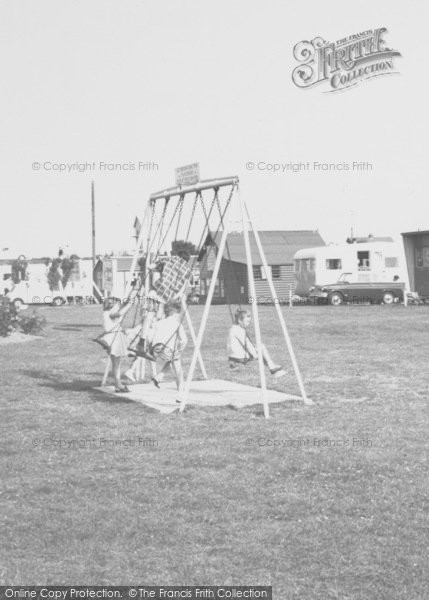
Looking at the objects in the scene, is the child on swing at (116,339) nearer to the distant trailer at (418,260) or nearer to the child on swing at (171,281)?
the child on swing at (171,281)

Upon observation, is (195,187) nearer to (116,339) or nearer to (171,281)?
(171,281)

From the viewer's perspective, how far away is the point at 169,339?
35.8ft

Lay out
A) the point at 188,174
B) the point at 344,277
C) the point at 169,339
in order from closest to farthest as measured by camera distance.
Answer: the point at 169,339
the point at 188,174
the point at 344,277

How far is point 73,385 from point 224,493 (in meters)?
6.97

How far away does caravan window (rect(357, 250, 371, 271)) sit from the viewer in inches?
1630

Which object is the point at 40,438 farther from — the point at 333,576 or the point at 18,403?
the point at 333,576

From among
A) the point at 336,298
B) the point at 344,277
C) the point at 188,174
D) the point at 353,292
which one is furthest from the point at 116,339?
the point at 344,277

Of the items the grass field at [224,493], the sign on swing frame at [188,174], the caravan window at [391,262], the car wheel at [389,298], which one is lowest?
the grass field at [224,493]

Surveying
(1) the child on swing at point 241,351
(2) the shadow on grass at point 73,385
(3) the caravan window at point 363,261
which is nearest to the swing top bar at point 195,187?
(1) the child on swing at point 241,351

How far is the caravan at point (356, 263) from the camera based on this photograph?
4075 centimetres

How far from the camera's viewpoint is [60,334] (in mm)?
24594

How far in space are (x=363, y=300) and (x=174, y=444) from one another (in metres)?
32.8

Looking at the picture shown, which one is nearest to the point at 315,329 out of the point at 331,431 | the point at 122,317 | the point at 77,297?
the point at 122,317

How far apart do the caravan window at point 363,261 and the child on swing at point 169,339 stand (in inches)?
1222
